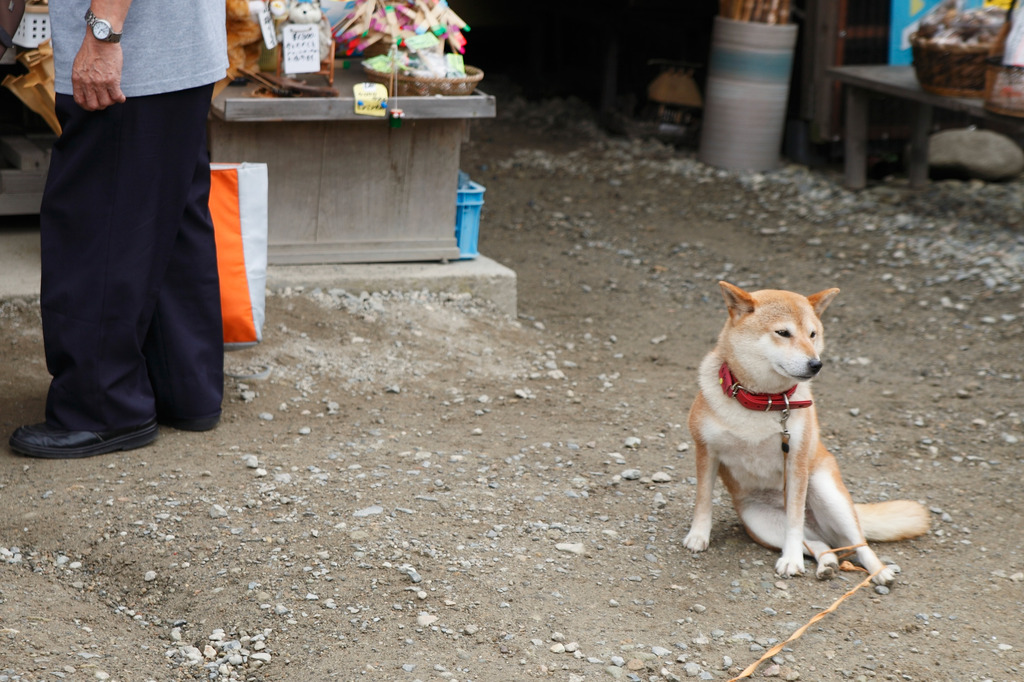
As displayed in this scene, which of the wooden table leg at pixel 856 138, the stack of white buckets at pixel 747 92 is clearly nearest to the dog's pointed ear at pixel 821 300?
the wooden table leg at pixel 856 138

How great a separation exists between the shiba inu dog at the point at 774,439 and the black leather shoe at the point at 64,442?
5.89 ft

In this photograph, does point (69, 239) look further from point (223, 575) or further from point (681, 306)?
point (681, 306)

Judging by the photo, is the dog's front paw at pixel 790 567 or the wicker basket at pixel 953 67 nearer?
the dog's front paw at pixel 790 567

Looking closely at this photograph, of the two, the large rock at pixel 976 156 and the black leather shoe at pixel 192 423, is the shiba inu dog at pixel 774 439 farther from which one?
the large rock at pixel 976 156

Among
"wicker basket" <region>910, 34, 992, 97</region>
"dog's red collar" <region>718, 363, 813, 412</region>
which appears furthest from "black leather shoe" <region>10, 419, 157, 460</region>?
"wicker basket" <region>910, 34, 992, 97</region>

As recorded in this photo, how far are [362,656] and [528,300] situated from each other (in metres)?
3.14

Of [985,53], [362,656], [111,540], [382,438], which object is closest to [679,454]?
[382,438]

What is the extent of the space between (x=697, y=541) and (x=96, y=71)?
6.97ft

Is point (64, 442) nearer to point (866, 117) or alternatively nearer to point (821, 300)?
point (821, 300)

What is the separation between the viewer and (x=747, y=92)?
7.86m

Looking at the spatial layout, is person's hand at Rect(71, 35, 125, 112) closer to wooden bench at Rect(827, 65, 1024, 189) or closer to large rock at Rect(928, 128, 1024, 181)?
wooden bench at Rect(827, 65, 1024, 189)

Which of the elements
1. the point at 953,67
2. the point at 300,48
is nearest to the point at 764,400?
the point at 300,48

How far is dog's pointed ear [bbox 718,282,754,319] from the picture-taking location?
2.86 m

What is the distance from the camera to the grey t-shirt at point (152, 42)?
3.03 m
